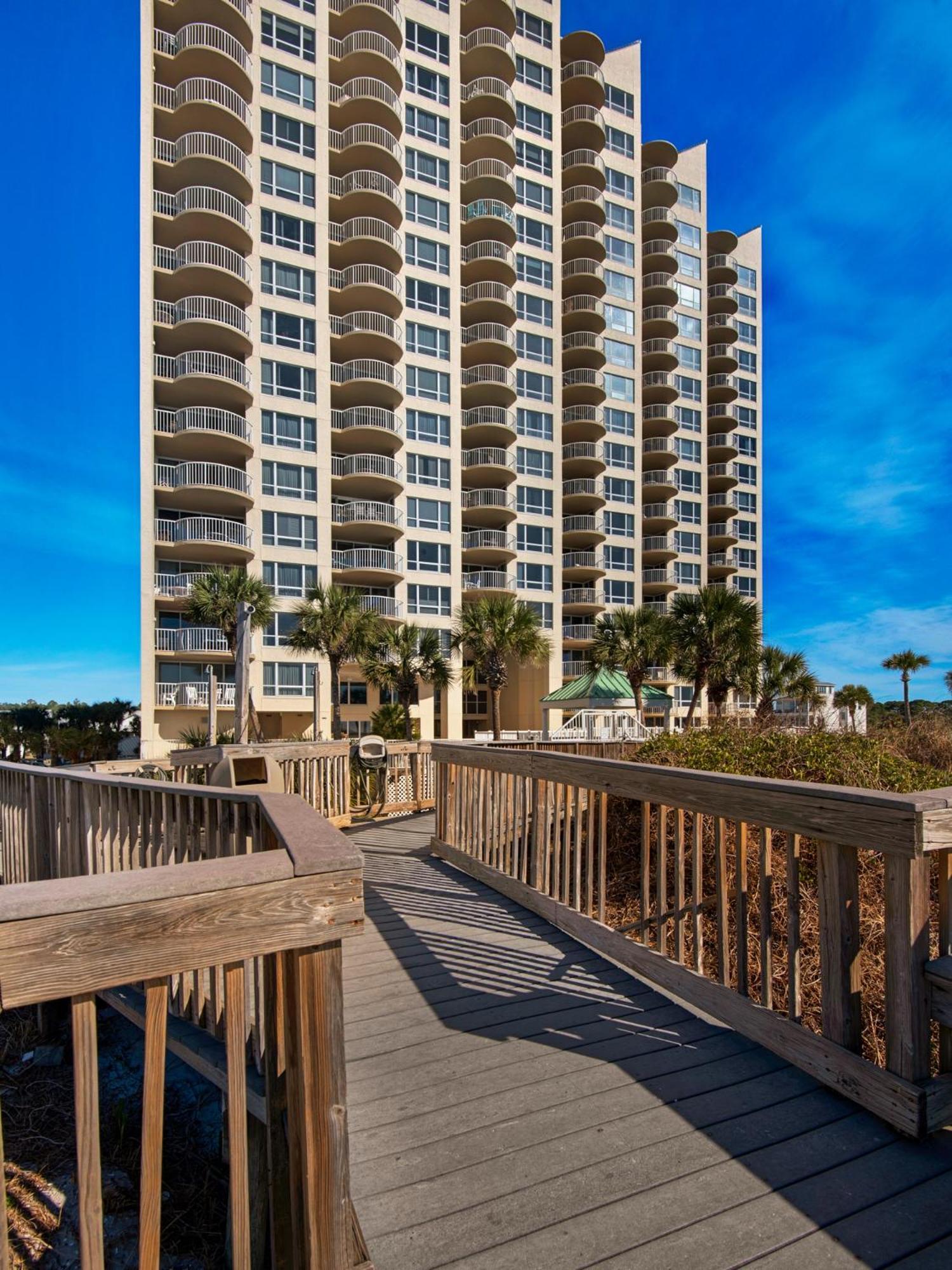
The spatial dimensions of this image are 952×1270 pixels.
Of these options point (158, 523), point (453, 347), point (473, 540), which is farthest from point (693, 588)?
point (158, 523)

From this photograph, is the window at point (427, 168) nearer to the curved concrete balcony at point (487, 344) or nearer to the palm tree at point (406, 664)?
the curved concrete balcony at point (487, 344)

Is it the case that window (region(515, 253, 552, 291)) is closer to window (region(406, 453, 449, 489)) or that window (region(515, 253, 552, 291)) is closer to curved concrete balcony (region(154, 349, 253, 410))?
window (region(406, 453, 449, 489))

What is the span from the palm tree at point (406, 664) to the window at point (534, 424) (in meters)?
14.6

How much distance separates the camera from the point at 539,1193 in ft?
7.27

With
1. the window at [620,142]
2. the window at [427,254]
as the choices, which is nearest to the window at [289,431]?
the window at [427,254]

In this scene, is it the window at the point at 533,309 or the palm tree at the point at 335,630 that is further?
the window at the point at 533,309

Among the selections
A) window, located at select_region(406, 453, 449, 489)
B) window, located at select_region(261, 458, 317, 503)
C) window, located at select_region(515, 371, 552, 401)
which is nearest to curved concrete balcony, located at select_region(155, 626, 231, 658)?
window, located at select_region(261, 458, 317, 503)

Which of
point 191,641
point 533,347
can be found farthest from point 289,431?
point 533,347

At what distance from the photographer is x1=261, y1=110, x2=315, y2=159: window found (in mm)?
29656

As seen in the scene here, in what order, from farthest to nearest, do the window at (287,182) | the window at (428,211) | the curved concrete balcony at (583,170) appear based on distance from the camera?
the curved concrete balcony at (583,170), the window at (428,211), the window at (287,182)

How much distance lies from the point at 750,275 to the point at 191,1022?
5781cm

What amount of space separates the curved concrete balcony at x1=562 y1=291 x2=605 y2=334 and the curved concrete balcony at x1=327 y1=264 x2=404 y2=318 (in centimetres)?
1201

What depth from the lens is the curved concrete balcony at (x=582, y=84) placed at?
127ft

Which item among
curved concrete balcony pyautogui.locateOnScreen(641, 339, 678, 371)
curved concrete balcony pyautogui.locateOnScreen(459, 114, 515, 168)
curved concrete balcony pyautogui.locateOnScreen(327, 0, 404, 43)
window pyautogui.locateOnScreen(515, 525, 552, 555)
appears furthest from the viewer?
curved concrete balcony pyautogui.locateOnScreen(641, 339, 678, 371)
